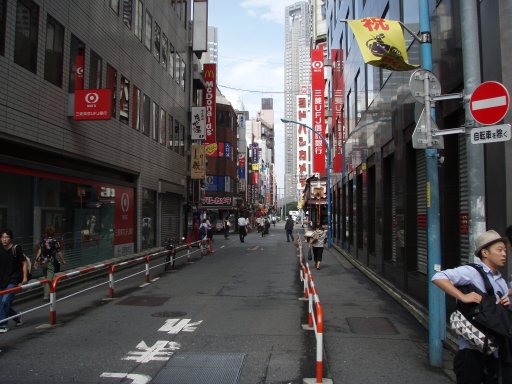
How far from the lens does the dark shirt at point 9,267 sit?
7713 millimetres

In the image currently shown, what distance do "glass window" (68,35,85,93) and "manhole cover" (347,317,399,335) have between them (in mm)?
11433

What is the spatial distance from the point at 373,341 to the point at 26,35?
11442mm

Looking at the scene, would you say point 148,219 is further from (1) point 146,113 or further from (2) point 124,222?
(1) point 146,113

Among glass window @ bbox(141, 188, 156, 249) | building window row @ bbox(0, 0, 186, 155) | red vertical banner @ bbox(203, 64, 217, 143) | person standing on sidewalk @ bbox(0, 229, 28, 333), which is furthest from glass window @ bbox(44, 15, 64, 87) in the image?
red vertical banner @ bbox(203, 64, 217, 143)

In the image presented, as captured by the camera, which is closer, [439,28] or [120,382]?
[120,382]

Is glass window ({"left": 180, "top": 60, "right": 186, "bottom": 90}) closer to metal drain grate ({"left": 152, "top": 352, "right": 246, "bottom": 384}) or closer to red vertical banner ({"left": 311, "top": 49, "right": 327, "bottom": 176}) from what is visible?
red vertical banner ({"left": 311, "top": 49, "right": 327, "bottom": 176})

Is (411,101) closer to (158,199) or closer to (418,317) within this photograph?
(418,317)

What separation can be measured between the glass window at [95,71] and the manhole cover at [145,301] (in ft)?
29.1

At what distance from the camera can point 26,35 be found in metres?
12.5

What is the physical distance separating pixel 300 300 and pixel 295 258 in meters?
10.9

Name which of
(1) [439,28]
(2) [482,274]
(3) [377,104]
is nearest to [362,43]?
(1) [439,28]

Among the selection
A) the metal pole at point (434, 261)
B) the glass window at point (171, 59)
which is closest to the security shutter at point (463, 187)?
the metal pole at point (434, 261)

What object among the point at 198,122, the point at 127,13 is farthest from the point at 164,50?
the point at 198,122

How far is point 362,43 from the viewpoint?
6574 mm
